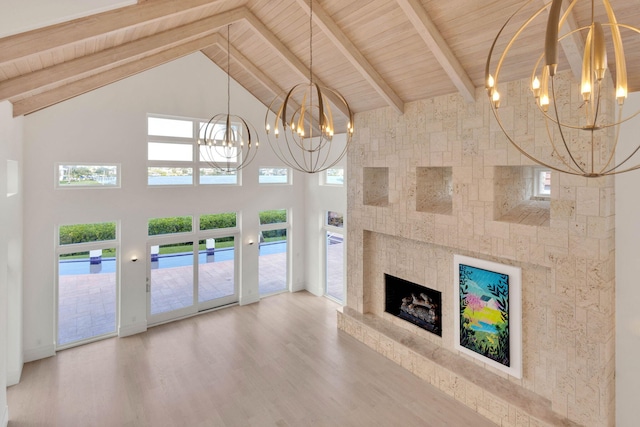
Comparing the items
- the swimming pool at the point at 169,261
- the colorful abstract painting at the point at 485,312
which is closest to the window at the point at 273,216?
the swimming pool at the point at 169,261

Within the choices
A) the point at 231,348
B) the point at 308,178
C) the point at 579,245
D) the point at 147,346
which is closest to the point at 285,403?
the point at 231,348

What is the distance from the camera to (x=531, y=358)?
5031 millimetres

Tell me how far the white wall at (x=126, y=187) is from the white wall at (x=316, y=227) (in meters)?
1.12

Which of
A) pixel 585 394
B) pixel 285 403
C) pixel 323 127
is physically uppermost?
pixel 323 127

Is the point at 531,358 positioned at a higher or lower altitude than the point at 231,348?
higher

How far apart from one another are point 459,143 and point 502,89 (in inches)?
38.5

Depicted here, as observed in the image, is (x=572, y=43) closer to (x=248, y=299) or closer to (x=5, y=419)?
(x=248, y=299)

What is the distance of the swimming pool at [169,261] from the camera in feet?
23.4

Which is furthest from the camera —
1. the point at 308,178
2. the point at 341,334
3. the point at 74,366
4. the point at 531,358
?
the point at 308,178

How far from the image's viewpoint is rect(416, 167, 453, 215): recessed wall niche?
6359mm

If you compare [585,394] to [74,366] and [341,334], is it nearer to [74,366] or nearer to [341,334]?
[341,334]

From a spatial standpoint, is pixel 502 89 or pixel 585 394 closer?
pixel 585 394

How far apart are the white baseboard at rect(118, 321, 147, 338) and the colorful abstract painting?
672 cm

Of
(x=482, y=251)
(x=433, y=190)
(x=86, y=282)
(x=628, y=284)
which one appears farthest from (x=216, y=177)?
(x=628, y=284)
